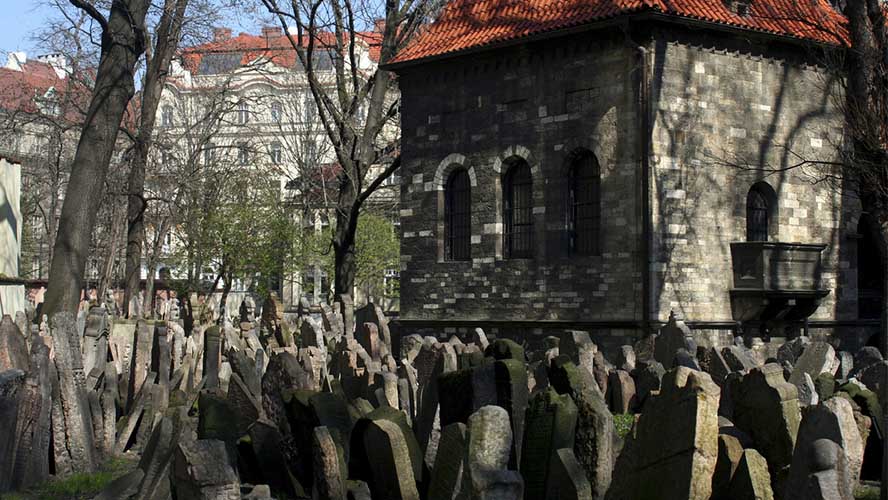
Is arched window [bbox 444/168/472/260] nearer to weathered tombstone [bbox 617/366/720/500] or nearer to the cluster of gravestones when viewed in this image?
the cluster of gravestones

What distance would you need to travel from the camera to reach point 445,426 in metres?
8.59

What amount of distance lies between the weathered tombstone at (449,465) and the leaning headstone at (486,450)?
71cm

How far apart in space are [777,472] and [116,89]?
42.2 ft

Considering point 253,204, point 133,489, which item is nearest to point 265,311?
point 133,489

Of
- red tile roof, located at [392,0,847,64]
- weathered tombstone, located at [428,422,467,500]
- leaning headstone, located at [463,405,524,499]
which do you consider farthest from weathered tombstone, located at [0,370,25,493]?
red tile roof, located at [392,0,847,64]

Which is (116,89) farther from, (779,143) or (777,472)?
(779,143)

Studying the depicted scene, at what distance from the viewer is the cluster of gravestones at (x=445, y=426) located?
6539mm

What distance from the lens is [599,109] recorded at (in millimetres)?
26031

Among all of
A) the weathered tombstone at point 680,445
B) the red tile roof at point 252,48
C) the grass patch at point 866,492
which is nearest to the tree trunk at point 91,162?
the red tile roof at point 252,48

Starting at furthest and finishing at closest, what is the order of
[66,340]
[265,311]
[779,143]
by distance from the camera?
[779,143] → [265,311] → [66,340]

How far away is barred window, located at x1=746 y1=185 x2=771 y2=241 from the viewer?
26656mm

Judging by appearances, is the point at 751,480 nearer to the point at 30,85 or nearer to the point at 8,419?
the point at 8,419

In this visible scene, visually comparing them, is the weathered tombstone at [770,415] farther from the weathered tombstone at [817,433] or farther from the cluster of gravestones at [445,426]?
the weathered tombstone at [817,433]

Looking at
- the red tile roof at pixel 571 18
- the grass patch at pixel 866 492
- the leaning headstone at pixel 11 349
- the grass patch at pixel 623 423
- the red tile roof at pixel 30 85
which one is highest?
the red tile roof at pixel 30 85
